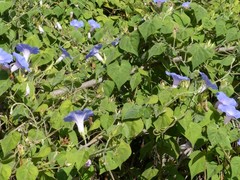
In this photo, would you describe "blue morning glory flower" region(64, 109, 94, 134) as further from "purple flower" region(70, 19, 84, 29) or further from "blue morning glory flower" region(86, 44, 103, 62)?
"purple flower" region(70, 19, 84, 29)

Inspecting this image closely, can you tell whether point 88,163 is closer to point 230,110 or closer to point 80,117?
point 80,117

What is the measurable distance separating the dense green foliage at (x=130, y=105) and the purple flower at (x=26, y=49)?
7 centimetres

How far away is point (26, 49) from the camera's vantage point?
202cm

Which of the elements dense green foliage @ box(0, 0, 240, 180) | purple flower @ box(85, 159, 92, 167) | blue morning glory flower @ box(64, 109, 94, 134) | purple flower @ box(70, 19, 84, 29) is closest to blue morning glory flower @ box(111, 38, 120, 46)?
dense green foliage @ box(0, 0, 240, 180)

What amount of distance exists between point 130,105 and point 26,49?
0.48 metres

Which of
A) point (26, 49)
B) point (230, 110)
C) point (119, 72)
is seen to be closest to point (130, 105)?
point (119, 72)

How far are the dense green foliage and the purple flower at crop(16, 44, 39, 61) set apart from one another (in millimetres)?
66

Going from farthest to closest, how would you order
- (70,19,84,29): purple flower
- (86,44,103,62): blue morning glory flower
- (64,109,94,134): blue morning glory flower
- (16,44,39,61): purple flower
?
(70,19,84,29): purple flower → (86,44,103,62): blue morning glory flower → (16,44,39,61): purple flower → (64,109,94,134): blue morning glory flower

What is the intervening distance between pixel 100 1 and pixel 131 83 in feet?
6.32

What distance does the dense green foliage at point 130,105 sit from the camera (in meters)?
1.80

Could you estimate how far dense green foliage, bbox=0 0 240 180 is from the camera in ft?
5.91

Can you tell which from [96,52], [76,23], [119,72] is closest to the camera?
[119,72]

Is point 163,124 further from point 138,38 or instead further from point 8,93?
point 8,93

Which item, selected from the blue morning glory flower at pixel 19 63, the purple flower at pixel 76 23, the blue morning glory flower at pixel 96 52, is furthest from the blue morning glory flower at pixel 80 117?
the purple flower at pixel 76 23
